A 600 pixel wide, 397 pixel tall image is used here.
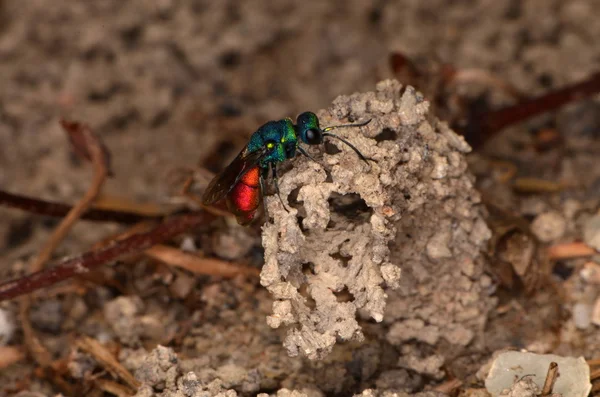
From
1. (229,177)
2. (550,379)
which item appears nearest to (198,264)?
(229,177)

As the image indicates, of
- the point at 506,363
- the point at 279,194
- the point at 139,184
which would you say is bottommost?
the point at 506,363

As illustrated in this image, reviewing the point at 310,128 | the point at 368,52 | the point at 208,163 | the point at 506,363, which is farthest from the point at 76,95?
the point at 506,363

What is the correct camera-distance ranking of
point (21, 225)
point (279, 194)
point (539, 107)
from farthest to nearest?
point (21, 225) < point (539, 107) < point (279, 194)

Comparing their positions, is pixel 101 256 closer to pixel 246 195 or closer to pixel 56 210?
pixel 56 210

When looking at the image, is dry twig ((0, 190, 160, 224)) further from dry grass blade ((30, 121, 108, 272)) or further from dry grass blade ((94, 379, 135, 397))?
dry grass blade ((94, 379, 135, 397))

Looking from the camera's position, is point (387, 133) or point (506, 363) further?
point (387, 133)

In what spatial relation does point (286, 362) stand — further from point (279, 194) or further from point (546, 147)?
point (546, 147)
